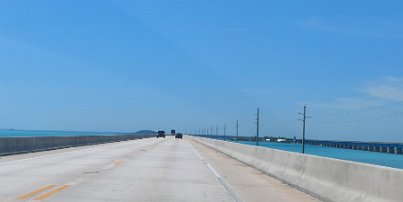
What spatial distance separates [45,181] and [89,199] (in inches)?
183

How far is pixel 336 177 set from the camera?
1441cm

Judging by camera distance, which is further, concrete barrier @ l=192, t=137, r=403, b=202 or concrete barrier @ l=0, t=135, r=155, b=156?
concrete barrier @ l=0, t=135, r=155, b=156

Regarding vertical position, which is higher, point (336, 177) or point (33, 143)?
point (33, 143)

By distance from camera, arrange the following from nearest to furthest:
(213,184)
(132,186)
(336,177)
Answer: (336,177) → (132,186) → (213,184)

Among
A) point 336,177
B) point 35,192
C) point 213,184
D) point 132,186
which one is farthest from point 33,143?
point 336,177

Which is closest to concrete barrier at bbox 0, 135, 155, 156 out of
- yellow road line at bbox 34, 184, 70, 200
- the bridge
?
the bridge

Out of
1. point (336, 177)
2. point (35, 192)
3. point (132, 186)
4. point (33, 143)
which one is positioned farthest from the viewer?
point (33, 143)

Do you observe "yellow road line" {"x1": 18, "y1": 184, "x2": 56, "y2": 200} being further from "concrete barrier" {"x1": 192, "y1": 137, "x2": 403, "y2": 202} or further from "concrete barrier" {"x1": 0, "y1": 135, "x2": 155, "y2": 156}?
"concrete barrier" {"x1": 0, "y1": 135, "x2": 155, "y2": 156}

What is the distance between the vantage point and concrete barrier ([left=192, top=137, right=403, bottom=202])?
11195mm

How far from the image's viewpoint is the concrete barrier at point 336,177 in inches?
441

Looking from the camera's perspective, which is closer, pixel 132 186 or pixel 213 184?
pixel 132 186

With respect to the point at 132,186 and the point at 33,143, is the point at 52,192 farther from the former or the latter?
the point at 33,143

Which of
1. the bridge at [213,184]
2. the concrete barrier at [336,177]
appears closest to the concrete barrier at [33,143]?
the bridge at [213,184]

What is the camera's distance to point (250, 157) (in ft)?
104
